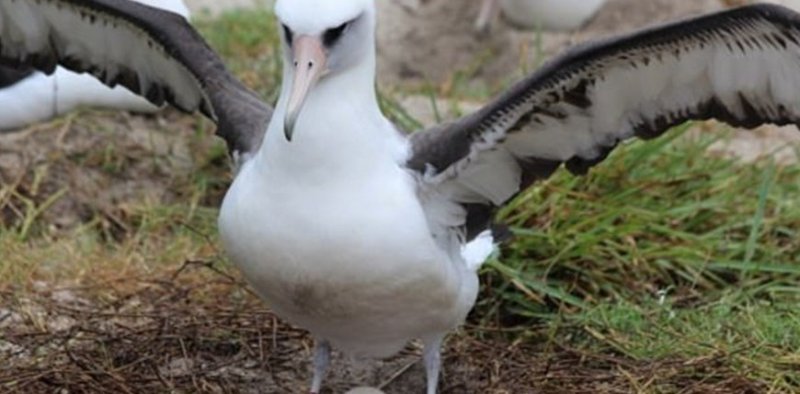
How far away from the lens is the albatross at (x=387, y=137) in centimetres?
411

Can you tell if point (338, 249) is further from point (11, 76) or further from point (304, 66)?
point (11, 76)

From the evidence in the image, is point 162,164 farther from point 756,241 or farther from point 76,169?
point 756,241

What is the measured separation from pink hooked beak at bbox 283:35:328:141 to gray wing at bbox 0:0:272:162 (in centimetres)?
49

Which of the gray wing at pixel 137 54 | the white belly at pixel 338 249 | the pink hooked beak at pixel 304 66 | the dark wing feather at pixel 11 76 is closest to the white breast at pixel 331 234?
the white belly at pixel 338 249

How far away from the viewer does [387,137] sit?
4.30m

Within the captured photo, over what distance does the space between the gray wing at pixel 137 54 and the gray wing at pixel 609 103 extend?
48 centimetres

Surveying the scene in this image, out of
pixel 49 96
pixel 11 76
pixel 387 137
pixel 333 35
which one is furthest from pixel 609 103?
pixel 11 76

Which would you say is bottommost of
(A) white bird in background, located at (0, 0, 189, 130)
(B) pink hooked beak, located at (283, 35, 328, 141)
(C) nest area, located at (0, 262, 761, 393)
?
(A) white bird in background, located at (0, 0, 189, 130)

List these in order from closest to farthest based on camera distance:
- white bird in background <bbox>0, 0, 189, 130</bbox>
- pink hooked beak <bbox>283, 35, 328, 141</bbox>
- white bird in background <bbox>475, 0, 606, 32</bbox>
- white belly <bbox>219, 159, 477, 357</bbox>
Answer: pink hooked beak <bbox>283, 35, 328, 141</bbox> → white belly <bbox>219, 159, 477, 357</bbox> → white bird in background <bbox>0, 0, 189, 130</bbox> → white bird in background <bbox>475, 0, 606, 32</bbox>

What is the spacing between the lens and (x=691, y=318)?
5277mm

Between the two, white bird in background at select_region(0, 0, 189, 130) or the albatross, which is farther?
white bird in background at select_region(0, 0, 189, 130)

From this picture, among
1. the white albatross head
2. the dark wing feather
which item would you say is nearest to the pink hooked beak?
the white albatross head

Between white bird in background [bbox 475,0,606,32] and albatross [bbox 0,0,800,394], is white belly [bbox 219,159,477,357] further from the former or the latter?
white bird in background [bbox 475,0,606,32]

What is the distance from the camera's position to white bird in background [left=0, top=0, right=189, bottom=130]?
675 cm
